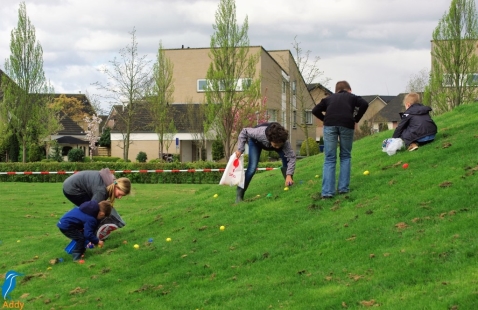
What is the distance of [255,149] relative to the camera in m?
11.4

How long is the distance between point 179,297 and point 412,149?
671 cm

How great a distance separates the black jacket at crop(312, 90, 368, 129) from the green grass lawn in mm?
1197

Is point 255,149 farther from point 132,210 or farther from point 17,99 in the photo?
point 17,99

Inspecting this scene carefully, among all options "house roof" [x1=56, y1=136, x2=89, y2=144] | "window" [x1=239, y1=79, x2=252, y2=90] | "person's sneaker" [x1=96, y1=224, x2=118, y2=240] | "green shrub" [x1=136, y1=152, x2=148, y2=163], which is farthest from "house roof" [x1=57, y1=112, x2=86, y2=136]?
"person's sneaker" [x1=96, y1=224, x2=118, y2=240]

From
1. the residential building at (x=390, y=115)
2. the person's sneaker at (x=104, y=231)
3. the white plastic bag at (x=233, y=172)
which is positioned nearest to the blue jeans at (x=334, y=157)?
the white plastic bag at (x=233, y=172)

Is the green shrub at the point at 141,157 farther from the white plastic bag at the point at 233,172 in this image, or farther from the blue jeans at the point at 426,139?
the blue jeans at the point at 426,139

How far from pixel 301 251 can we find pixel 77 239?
394 cm

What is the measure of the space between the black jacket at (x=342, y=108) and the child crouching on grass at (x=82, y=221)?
3932mm

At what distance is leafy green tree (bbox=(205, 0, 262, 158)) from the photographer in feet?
134

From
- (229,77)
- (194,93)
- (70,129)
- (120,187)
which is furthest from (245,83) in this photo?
(70,129)

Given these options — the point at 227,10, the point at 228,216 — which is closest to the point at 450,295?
the point at 228,216

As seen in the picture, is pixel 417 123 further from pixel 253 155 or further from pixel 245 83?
pixel 245 83

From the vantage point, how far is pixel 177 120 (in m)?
56.2

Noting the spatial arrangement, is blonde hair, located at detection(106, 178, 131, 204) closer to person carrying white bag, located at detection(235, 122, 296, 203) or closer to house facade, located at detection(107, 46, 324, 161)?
person carrying white bag, located at detection(235, 122, 296, 203)
